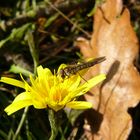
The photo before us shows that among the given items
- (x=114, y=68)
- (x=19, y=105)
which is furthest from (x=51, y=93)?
(x=114, y=68)

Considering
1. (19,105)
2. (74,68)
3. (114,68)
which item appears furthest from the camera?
(114,68)

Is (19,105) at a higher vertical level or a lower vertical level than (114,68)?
higher

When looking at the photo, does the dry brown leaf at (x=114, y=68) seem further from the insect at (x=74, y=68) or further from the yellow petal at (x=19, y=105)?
the yellow petal at (x=19, y=105)

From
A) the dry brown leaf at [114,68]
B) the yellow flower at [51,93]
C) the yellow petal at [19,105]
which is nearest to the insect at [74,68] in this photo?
the yellow flower at [51,93]

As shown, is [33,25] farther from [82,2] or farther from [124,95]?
[124,95]

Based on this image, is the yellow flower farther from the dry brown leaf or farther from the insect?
the dry brown leaf

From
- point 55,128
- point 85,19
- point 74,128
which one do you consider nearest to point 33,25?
point 85,19

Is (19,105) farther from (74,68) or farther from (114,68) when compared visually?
(114,68)

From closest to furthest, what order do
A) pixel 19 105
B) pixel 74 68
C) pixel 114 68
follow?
pixel 19 105
pixel 74 68
pixel 114 68
